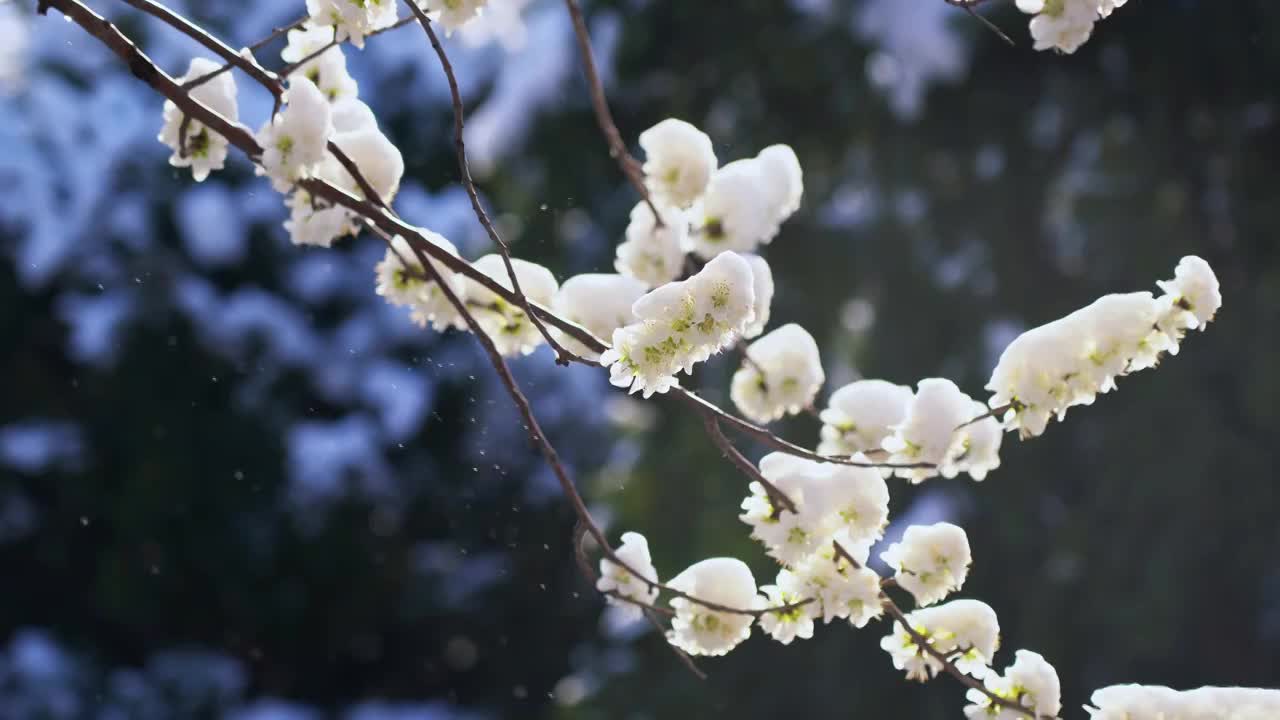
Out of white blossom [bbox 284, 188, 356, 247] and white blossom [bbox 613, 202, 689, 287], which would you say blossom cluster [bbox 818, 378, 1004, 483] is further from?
white blossom [bbox 284, 188, 356, 247]

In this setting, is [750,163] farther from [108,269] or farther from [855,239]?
[108,269]

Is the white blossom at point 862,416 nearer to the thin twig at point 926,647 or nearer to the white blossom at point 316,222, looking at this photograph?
the thin twig at point 926,647

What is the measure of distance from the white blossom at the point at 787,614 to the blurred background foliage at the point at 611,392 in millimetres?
2910

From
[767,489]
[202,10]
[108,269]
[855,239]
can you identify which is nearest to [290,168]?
[767,489]

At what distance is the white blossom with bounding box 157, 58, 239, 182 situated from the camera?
0.89 m

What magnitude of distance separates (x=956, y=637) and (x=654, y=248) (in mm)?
435

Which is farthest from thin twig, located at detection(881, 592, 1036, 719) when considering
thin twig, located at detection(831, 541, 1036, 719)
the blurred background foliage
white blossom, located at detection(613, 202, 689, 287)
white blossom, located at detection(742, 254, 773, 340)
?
the blurred background foliage

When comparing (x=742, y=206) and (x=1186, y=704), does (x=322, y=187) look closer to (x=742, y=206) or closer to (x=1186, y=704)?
(x=742, y=206)

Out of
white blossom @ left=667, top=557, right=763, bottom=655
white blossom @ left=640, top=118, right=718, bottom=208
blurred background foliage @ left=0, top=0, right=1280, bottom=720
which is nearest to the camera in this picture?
white blossom @ left=667, top=557, right=763, bottom=655

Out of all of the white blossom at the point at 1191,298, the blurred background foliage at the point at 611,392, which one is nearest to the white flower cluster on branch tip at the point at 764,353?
the white blossom at the point at 1191,298

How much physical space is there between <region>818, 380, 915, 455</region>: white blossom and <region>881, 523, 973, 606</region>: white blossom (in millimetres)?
94

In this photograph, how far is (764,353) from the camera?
1.14m

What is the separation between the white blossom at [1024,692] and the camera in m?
0.87

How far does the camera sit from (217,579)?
451 cm
